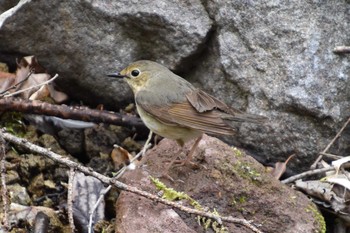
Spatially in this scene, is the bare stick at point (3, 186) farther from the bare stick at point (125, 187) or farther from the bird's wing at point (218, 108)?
the bird's wing at point (218, 108)

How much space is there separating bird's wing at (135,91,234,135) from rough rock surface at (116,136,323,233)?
36 centimetres

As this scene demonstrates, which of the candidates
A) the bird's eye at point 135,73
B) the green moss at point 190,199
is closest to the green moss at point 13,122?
the bird's eye at point 135,73

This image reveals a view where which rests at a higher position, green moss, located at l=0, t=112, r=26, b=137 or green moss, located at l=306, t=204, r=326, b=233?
green moss, located at l=306, t=204, r=326, b=233

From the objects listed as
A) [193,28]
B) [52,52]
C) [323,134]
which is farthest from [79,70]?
[323,134]

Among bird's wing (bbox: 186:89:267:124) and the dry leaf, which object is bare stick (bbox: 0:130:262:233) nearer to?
bird's wing (bbox: 186:89:267:124)

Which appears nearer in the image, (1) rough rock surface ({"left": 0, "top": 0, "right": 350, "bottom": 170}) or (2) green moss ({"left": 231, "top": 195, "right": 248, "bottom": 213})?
(2) green moss ({"left": 231, "top": 195, "right": 248, "bottom": 213})

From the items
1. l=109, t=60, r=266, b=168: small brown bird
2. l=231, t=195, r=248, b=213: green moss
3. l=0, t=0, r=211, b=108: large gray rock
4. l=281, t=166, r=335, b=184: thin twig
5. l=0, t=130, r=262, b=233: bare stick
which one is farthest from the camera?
l=0, t=0, r=211, b=108: large gray rock

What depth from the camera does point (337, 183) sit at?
521cm

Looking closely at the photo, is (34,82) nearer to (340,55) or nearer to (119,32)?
(119,32)

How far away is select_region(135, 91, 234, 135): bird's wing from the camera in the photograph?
4734mm

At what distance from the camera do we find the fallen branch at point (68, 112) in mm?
5645

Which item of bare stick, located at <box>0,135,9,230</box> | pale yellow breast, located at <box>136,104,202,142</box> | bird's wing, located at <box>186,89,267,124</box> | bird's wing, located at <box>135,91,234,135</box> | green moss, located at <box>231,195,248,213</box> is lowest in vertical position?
bare stick, located at <box>0,135,9,230</box>

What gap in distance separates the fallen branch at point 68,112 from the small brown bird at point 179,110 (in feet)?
1.64

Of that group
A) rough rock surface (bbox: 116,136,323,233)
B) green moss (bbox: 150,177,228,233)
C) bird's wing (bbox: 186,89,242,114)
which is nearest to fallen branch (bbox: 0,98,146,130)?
rough rock surface (bbox: 116,136,323,233)
